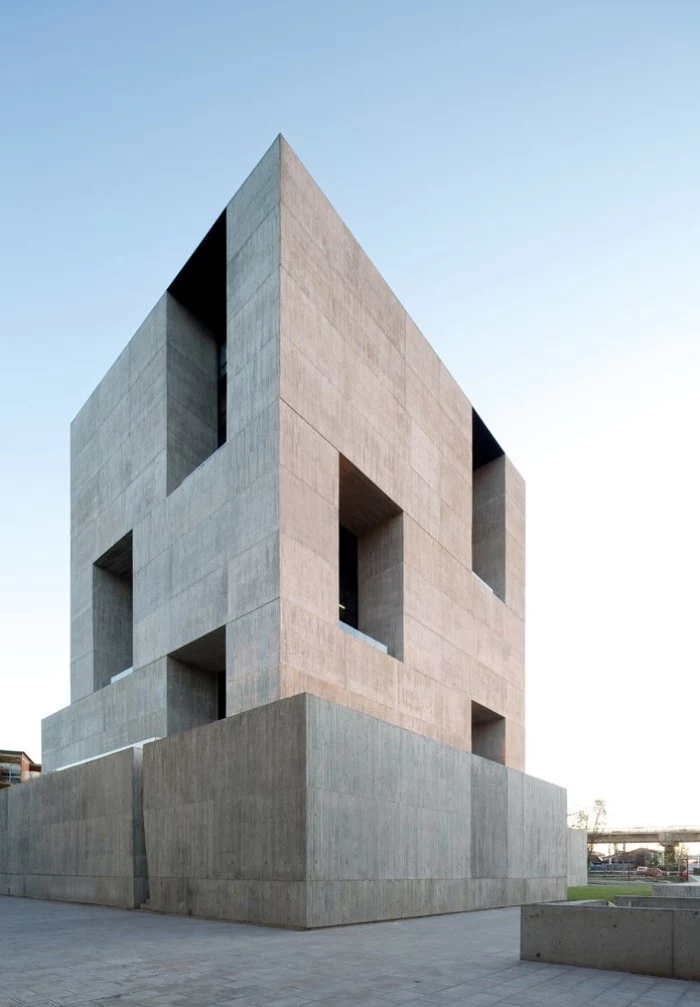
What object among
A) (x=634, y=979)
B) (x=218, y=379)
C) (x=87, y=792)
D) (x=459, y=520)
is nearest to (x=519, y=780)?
(x=459, y=520)

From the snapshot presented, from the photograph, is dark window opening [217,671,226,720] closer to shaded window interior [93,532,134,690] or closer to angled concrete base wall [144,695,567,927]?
shaded window interior [93,532,134,690]

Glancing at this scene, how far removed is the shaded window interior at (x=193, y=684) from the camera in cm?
2238

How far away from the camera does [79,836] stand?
21078 millimetres

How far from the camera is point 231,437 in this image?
20328 mm

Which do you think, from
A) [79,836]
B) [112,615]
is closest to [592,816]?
[112,615]

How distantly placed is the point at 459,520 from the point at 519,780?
26.4 ft

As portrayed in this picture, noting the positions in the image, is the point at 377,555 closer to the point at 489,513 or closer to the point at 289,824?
the point at 289,824

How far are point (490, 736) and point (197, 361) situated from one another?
56.6ft

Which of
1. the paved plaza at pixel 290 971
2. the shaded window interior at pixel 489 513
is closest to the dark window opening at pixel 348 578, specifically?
the shaded window interior at pixel 489 513

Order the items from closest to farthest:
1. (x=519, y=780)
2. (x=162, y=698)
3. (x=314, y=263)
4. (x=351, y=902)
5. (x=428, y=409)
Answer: (x=351, y=902) → (x=314, y=263) → (x=162, y=698) → (x=519, y=780) → (x=428, y=409)

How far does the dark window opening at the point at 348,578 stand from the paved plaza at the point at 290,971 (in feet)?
49.8

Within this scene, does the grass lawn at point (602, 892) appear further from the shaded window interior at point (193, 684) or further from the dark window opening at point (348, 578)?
the shaded window interior at point (193, 684)

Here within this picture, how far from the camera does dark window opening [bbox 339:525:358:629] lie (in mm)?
28047

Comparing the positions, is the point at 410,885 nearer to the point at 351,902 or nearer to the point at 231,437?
the point at 351,902
